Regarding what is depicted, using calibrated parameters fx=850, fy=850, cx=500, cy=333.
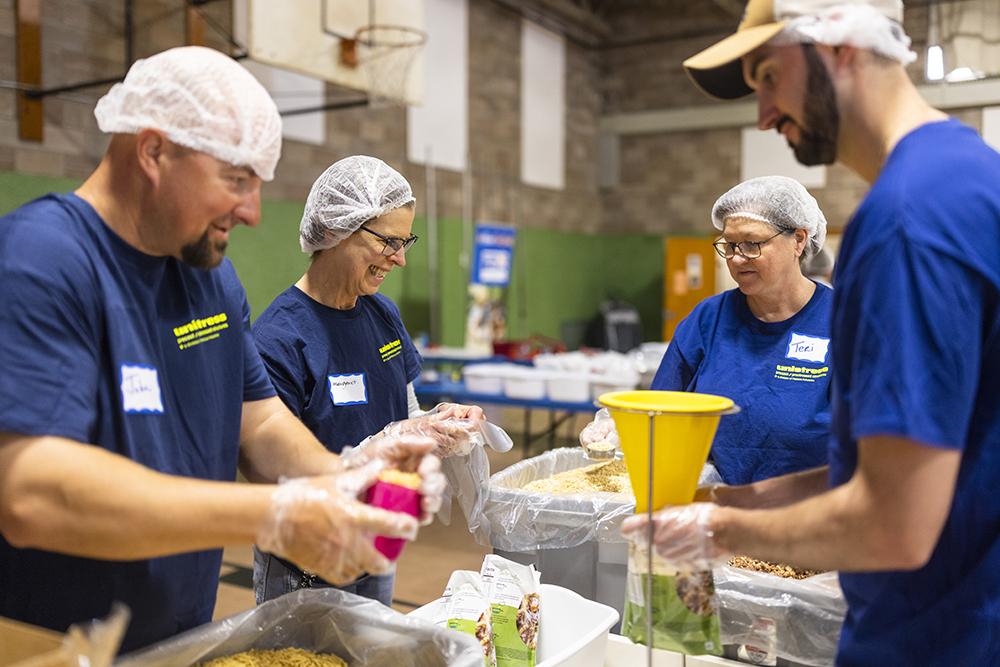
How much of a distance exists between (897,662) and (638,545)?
331 millimetres

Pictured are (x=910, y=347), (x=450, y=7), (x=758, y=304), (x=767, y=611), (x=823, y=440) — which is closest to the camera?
(x=910, y=347)

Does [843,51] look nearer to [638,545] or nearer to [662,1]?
[638,545]

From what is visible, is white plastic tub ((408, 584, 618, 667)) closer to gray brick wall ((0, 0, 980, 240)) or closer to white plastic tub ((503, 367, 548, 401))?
white plastic tub ((503, 367, 548, 401))

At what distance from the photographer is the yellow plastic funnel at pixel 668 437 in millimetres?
1072

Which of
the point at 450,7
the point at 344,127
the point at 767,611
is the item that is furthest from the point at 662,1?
the point at 767,611

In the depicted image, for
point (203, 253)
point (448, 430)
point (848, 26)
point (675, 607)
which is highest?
point (848, 26)

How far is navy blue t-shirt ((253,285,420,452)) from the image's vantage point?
1889mm

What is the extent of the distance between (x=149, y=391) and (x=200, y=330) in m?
0.16

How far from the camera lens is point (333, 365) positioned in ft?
6.42

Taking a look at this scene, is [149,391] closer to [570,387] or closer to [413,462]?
[413,462]

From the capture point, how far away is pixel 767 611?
55.3 inches

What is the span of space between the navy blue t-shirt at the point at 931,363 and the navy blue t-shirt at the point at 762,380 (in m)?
0.96

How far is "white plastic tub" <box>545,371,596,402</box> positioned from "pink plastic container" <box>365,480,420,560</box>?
3.76m

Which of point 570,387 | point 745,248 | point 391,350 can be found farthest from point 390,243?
point 570,387
